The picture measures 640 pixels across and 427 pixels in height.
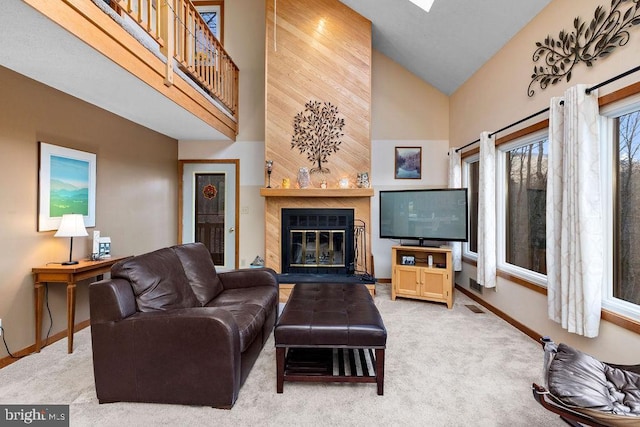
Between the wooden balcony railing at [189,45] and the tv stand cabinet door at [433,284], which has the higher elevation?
the wooden balcony railing at [189,45]

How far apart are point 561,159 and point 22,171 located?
4.46 m

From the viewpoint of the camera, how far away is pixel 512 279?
11.0 feet

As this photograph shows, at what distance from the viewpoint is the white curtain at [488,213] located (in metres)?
3.60

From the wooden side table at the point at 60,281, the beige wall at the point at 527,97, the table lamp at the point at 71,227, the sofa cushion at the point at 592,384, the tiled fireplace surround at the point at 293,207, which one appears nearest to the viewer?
the sofa cushion at the point at 592,384

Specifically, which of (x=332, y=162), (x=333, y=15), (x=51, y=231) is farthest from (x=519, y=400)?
(x=333, y=15)

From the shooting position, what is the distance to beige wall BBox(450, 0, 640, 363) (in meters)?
2.13

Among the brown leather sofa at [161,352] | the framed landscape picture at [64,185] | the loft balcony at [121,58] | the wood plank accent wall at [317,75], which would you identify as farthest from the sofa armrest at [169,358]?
the wood plank accent wall at [317,75]

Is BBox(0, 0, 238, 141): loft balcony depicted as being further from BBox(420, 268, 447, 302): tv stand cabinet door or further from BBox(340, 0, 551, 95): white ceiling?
BBox(420, 268, 447, 302): tv stand cabinet door

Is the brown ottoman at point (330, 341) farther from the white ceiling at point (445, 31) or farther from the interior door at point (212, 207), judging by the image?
the white ceiling at point (445, 31)

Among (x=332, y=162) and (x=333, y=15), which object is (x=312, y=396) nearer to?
(x=332, y=162)

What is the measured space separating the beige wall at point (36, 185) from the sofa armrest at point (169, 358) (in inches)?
52.9

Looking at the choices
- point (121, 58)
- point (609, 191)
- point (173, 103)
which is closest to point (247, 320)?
point (121, 58)

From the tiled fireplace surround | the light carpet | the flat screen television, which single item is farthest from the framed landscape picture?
the flat screen television

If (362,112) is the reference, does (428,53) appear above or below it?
above
